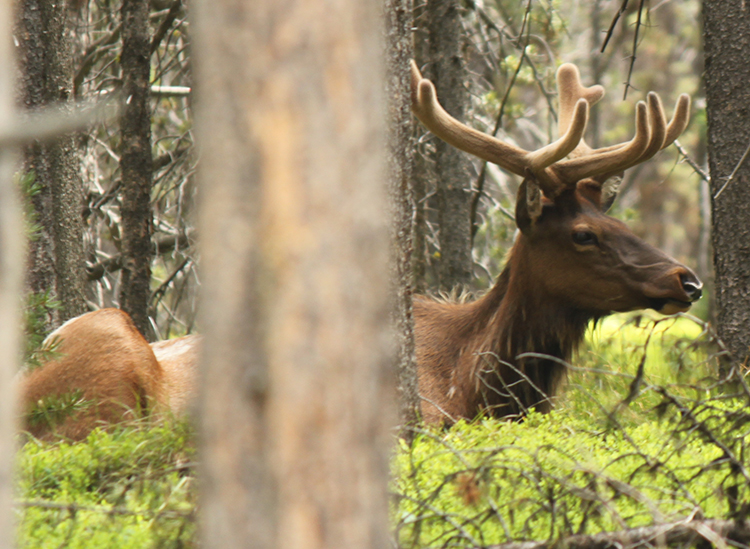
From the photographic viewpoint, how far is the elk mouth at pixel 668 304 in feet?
19.6

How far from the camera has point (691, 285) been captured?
584cm

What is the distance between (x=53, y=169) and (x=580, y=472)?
4.29 meters

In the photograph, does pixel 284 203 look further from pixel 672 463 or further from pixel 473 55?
pixel 473 55

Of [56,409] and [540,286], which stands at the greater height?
[540,286]

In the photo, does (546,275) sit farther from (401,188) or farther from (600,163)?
(401,188)

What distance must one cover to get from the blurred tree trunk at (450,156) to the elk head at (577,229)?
1.68 meters

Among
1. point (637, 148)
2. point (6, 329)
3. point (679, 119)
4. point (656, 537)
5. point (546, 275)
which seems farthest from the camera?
point (679, 119)

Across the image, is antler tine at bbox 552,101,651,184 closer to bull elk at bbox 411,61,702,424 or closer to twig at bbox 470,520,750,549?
bull elk at bbox 411,61,702,424

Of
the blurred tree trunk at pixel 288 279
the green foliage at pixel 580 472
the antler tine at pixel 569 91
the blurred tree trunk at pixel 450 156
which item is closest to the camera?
the blurred tree trunk at pixel 288 279

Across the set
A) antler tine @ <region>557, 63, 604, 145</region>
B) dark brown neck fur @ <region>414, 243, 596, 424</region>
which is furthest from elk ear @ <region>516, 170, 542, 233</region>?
antler tine @ <region>557, 63, 604, 145</region>

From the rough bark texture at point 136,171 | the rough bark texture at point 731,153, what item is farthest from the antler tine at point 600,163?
the rough bark texture at point 136,171

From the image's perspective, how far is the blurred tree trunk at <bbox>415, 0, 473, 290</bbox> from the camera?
8039 millimetres

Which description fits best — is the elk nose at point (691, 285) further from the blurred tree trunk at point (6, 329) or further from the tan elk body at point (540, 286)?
the blurred tree trunk at point (6, 329)


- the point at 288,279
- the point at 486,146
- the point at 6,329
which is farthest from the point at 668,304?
the point at 6,329
